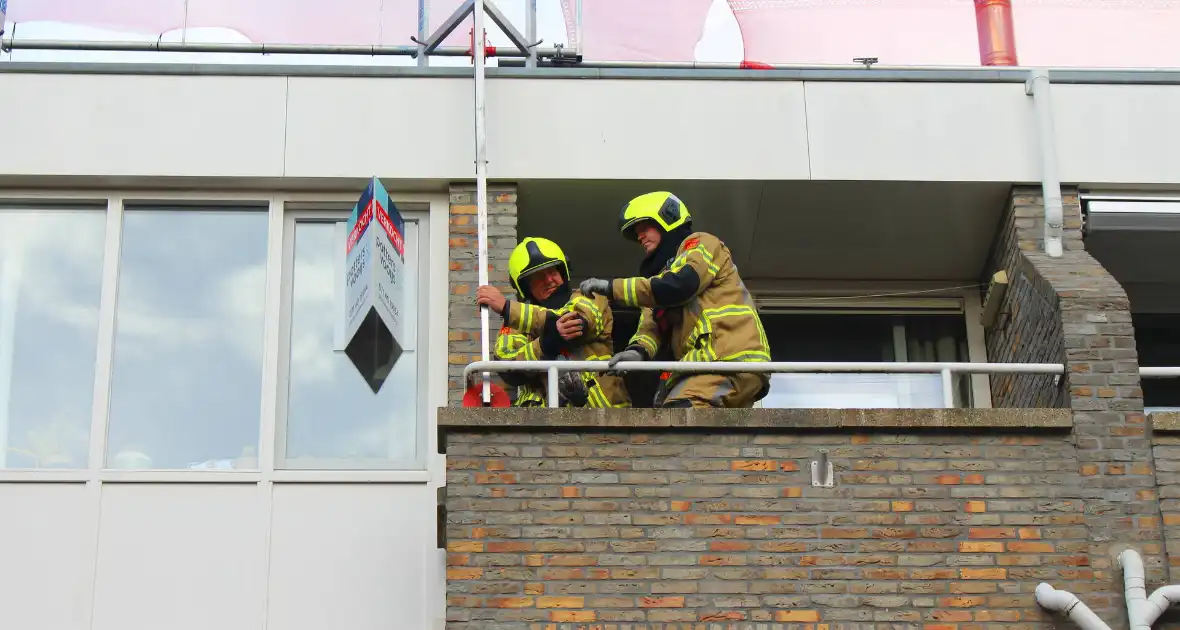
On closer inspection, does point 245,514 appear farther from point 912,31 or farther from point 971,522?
point 912,31

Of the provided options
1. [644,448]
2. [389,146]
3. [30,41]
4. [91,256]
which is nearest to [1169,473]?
[644,448]

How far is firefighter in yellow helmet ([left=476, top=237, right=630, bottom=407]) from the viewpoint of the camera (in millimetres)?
9852

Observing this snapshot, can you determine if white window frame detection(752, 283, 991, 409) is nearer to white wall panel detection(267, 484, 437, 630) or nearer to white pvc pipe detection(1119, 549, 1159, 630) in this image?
white pvc pipe detection(1119, 549, 1159, 630)

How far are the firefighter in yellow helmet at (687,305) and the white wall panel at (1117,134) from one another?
2.73m

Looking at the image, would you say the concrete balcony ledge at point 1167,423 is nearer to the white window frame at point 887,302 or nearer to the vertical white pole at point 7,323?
the white window frame at point 887,302

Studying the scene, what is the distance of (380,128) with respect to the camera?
440 inches

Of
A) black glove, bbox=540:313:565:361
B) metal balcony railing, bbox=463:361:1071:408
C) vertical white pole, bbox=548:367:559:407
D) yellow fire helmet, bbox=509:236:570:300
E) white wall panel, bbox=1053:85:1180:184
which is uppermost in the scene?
white wall panel, bbox=1053:85:1180:184

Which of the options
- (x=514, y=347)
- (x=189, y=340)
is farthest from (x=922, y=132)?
(x=189, y=340)

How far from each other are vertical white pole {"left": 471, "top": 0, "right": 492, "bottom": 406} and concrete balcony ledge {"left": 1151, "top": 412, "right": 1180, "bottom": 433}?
12.3ft

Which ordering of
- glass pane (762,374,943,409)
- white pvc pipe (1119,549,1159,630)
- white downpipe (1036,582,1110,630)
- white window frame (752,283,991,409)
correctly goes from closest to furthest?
1. white downpipe (1036,582,1110,630)
2. white pvc pipe (1119,549,1159,630)
3. glass pane (762,374,943,409)
4. white window frame (752,283,991,409)

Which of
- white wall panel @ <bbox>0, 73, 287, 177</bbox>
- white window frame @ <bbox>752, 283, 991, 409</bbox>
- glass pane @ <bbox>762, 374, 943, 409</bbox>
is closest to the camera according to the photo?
glass pane @ <bbox>762, 374, 943, 409</bbox>

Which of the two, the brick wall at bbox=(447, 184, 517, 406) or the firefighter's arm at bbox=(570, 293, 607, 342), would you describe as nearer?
the firefighter's arm at bbox=(570, 293, 607, 342)

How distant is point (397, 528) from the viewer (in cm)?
1031

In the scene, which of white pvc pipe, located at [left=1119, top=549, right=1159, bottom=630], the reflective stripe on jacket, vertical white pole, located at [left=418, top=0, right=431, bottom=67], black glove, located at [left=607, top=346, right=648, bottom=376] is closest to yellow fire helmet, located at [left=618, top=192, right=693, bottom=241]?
the reflective stripe on jacket
